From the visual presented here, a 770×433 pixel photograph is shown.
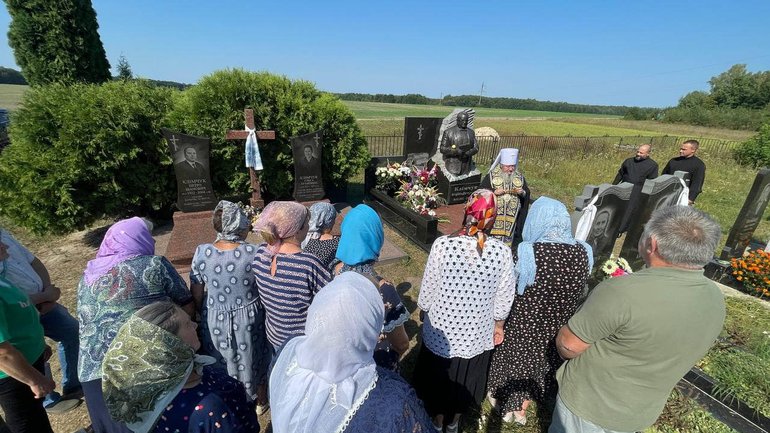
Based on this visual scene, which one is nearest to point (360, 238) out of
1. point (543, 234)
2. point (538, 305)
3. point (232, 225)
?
point (232, 225)

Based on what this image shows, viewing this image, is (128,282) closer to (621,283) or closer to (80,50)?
(621,283)

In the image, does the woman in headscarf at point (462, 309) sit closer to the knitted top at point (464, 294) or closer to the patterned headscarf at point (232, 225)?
the knitted top at point (464, 294)

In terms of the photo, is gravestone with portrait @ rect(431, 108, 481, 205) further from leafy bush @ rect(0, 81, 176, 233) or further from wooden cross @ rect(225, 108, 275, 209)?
leafy bush @ rect(0, 81, 176, 233)

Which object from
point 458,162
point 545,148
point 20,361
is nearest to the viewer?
point 20,361

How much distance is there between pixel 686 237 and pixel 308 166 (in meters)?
6.17

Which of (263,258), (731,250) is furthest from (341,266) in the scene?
(731,250)

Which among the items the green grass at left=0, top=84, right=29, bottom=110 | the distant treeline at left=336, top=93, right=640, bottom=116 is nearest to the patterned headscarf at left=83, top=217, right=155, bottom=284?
the green grass at left=0, top=84, right=29, bottom=110

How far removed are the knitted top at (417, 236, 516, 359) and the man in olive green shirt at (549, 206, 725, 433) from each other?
46cm

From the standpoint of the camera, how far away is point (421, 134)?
341 inches

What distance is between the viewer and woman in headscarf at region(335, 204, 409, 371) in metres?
2.02

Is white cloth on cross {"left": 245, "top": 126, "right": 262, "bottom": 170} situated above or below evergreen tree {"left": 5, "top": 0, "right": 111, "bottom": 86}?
below

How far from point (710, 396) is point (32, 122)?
876cm

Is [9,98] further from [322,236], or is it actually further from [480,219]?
[480,219]

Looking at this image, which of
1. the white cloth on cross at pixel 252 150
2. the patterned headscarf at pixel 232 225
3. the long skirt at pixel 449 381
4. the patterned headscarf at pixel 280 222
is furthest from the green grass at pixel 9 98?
the long skirt at pixel 449 381
